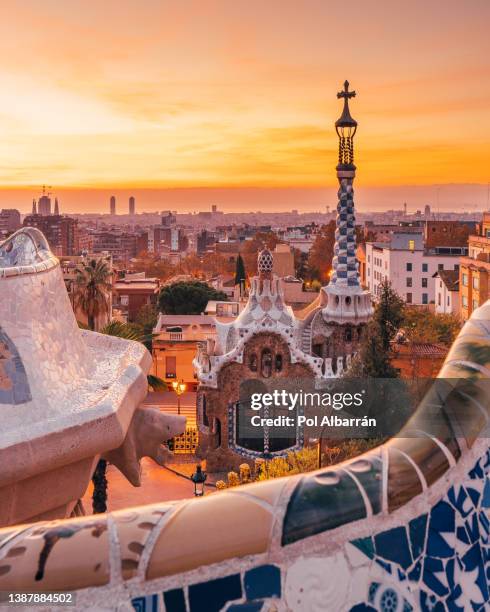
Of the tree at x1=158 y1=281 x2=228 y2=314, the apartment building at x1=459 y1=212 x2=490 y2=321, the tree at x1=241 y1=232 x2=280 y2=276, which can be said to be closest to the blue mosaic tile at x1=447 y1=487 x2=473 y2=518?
the apartment building at x1=459 y1=212 x2=490 y2=321

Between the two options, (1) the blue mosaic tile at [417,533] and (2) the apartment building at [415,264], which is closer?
(1) the blue mosaic tile at [417,533]

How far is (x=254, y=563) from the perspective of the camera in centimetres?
182

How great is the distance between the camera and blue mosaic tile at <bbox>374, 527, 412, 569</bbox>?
1.89 m

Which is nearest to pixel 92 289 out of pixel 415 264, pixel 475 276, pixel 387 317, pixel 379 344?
pixel 387 317

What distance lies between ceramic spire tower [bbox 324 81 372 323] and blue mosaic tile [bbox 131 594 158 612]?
63.3 feet

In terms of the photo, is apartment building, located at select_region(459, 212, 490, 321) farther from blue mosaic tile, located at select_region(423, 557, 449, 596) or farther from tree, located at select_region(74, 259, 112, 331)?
blue mosaic tile, located at select_region(423, 557, 449, 596)

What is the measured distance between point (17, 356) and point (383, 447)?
4733 millimetres

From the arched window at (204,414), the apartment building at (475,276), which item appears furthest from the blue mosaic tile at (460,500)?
the apartment building at (475,276)

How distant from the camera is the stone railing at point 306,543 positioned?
1.78 meters

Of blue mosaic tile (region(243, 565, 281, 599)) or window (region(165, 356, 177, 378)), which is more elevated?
blue mosaic tile (region(243, 565, 281, 599))

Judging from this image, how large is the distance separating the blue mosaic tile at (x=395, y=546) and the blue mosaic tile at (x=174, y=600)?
498 mm

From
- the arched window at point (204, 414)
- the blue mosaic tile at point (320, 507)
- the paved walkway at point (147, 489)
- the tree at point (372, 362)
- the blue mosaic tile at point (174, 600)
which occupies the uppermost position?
the blue mosaic tile at point (320, 507)

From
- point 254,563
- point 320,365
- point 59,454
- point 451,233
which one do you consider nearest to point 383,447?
point 254,563

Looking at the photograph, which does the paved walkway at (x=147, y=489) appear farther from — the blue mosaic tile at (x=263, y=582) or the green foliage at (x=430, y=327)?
the blue mosaic tile at (x=263, y=582)
